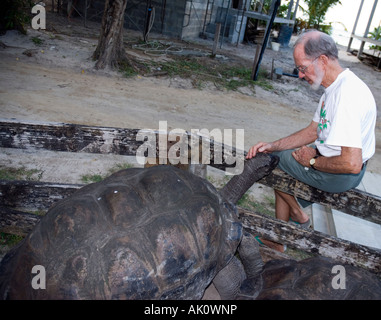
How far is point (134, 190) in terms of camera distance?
2.02 m

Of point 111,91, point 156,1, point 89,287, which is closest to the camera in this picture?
point 89,287

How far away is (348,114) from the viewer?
2.57 meters

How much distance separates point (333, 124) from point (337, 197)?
58 cm

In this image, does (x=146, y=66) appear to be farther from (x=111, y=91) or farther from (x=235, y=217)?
(x=235, y=217)

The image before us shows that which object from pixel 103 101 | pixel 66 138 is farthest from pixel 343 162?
pixel 103 101

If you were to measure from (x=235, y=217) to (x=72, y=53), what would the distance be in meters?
7.69

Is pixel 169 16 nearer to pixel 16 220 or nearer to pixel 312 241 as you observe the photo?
pixel 16 220

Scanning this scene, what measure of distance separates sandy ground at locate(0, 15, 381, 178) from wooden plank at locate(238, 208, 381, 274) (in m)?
2.99

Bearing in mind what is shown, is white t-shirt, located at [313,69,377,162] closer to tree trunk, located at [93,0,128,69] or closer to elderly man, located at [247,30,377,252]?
elderly man, located at [247,30,377,252]

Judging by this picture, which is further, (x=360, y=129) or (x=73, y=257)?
(x=360, y=129)

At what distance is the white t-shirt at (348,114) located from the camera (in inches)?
100

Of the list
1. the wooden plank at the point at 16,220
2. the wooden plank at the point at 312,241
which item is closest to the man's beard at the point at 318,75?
the wooden plank at the point at 312,241

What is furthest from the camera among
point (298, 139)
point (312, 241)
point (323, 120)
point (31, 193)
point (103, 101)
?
point (103, 101)

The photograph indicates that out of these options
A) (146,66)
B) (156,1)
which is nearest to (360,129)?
(146,66)
